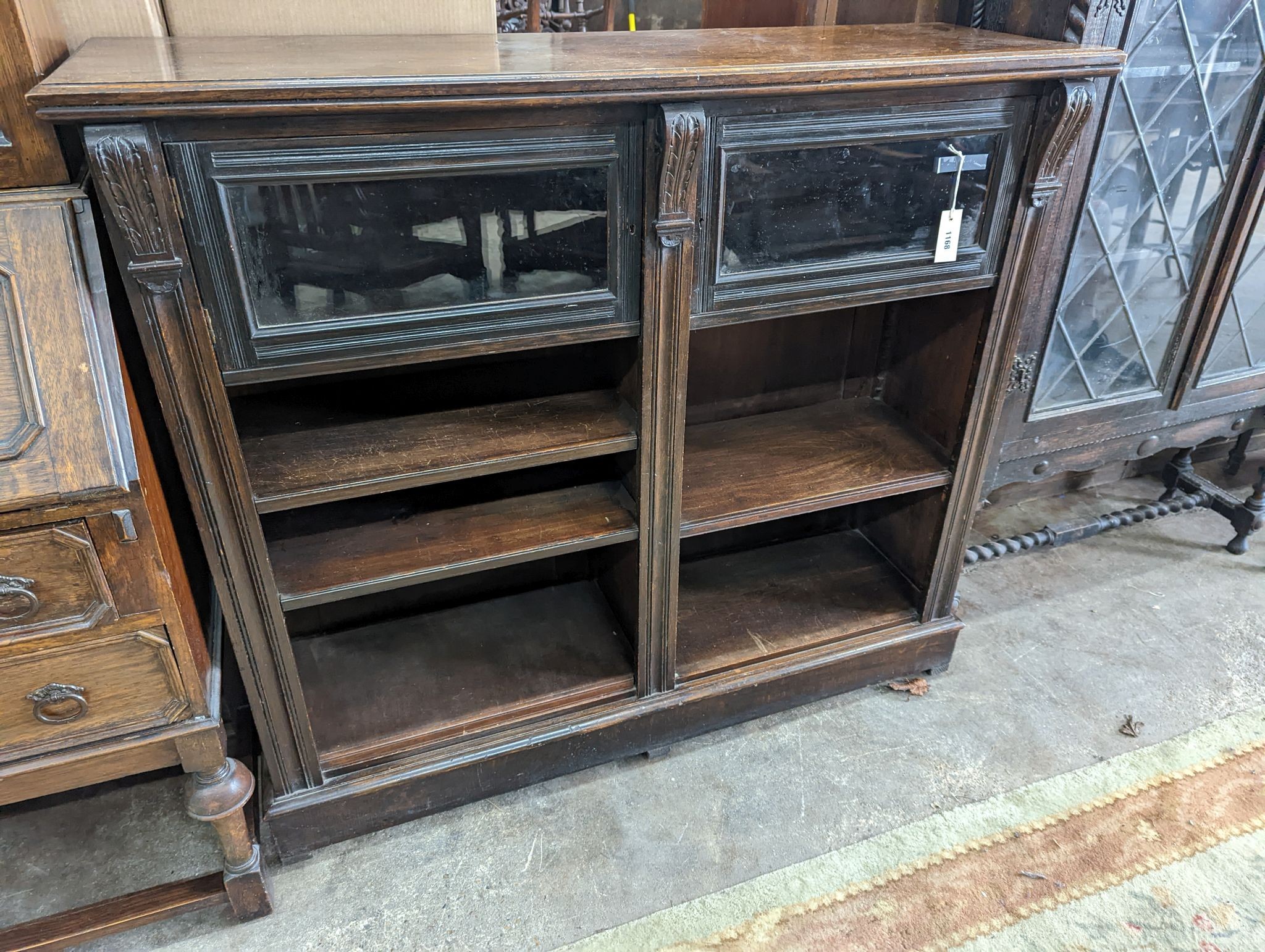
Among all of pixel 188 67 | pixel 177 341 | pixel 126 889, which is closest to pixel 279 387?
pixel 177 341

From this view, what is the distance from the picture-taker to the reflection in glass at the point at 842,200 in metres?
1.25

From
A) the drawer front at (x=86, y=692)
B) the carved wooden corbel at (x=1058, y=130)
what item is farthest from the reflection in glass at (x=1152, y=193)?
the drawer front at (x=86, y=692)

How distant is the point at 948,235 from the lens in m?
1.40

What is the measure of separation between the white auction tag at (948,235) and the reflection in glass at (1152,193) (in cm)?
40

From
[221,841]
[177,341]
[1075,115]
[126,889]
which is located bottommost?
[126,889]

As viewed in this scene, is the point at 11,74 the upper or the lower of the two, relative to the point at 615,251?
upper

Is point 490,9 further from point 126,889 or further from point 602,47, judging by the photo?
point 126,889

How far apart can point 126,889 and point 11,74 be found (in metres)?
1.30

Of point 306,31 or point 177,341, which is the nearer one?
point 177,341

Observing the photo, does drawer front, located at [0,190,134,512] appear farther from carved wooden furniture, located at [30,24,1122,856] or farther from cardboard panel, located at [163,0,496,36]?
cardboard panel, located at [163,0,496,36]

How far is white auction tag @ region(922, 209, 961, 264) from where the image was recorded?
139cm

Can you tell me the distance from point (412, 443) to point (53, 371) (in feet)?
1.64

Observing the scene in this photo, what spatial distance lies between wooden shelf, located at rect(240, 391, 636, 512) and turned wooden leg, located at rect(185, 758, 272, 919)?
412mm

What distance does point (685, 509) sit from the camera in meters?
1.57
